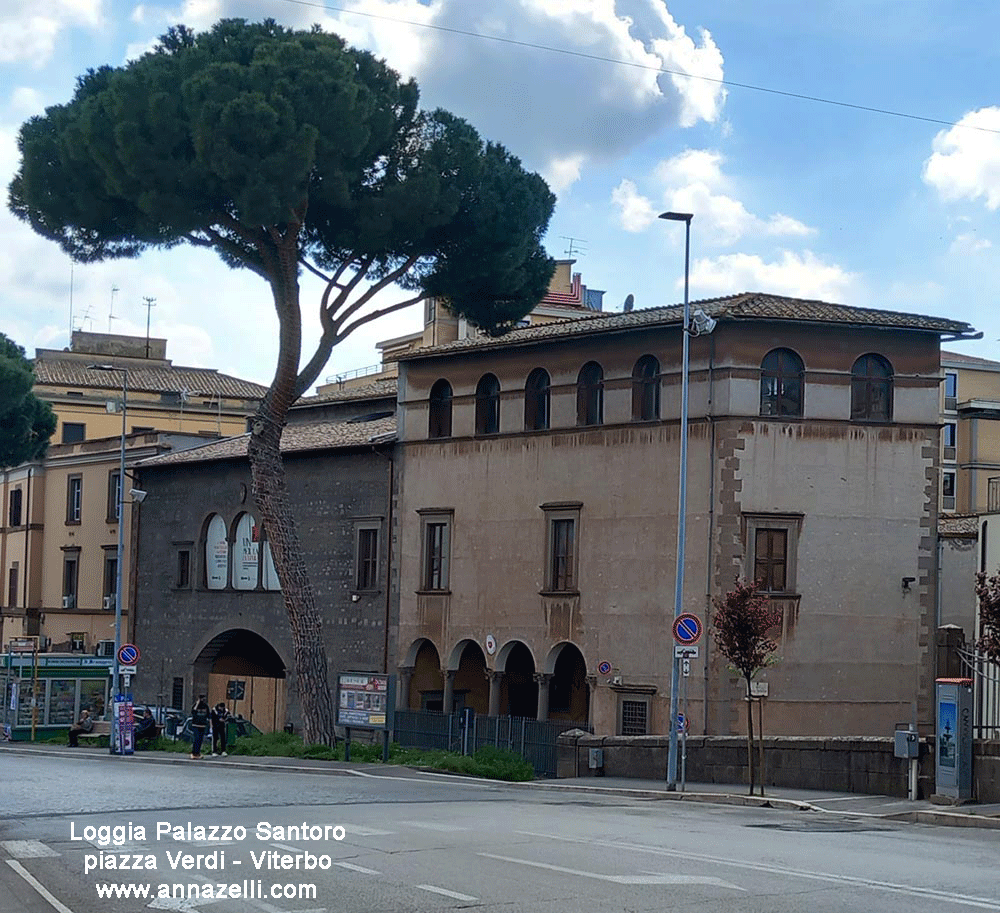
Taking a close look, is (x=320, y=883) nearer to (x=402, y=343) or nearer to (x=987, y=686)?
(x=987, y=686)

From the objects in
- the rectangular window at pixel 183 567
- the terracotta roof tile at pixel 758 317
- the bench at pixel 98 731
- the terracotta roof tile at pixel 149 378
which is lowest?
the bench at pixel 98 731

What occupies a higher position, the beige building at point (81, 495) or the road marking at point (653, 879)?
the beige building at point (81, 495)

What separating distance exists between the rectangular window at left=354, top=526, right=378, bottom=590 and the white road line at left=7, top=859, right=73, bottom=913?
3113 centimetres

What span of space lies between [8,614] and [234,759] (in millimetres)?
35524

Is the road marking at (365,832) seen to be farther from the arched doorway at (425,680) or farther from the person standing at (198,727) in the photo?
the arched doorway at (425,680)

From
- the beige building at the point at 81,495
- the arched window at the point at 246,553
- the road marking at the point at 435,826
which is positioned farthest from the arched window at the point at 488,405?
the road marking at the point at 435,826

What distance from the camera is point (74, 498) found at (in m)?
67.6

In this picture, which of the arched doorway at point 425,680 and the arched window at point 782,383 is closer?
the arched window at point 782,383

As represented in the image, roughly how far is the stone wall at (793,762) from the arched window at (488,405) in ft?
39.1

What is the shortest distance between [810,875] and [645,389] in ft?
85.6

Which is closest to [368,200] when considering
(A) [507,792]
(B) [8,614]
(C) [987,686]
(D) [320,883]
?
(A) [507,792]

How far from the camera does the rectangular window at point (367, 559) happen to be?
4723 centimetres

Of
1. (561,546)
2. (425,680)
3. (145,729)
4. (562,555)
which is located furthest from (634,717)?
(145,729)

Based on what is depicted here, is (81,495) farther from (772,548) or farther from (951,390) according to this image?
(951,390)
